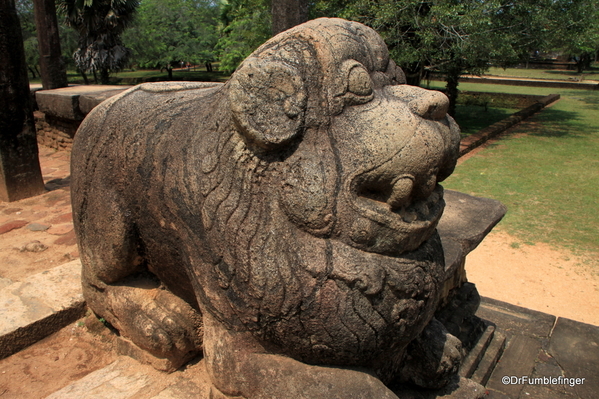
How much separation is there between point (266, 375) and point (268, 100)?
83 cm

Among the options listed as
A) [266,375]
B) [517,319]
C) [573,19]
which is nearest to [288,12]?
[517,319]

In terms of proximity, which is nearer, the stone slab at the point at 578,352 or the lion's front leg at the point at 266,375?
the lion's front leg at the point at 266,375

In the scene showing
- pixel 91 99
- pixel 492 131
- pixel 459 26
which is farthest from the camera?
pixel 492 131

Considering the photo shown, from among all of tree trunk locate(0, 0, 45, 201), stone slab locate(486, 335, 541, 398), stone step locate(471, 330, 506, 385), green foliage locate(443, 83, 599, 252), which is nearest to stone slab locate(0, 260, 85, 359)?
stone step locate(471, 330, 506, 385)

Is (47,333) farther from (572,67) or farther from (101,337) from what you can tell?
(572,67)

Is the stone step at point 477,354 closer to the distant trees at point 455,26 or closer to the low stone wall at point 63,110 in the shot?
the distant trees at point 455,26

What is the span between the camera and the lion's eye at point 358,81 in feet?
4.44

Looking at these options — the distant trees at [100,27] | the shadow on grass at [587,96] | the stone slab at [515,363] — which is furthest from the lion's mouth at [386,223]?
the distant trees at [100,27]

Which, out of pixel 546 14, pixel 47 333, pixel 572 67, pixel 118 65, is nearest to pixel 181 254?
pixel 47 333

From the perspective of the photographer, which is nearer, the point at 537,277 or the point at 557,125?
the point at 537,277

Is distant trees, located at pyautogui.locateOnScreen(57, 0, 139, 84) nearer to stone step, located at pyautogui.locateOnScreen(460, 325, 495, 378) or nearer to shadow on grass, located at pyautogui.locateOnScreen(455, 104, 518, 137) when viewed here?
shadow on grass, located at pyautogui.locateOnScreen(455, 104, 518, 137)

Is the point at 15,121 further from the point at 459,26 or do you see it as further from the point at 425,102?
the point at 459,26

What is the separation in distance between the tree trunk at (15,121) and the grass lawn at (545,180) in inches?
196

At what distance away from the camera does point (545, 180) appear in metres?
6.50
